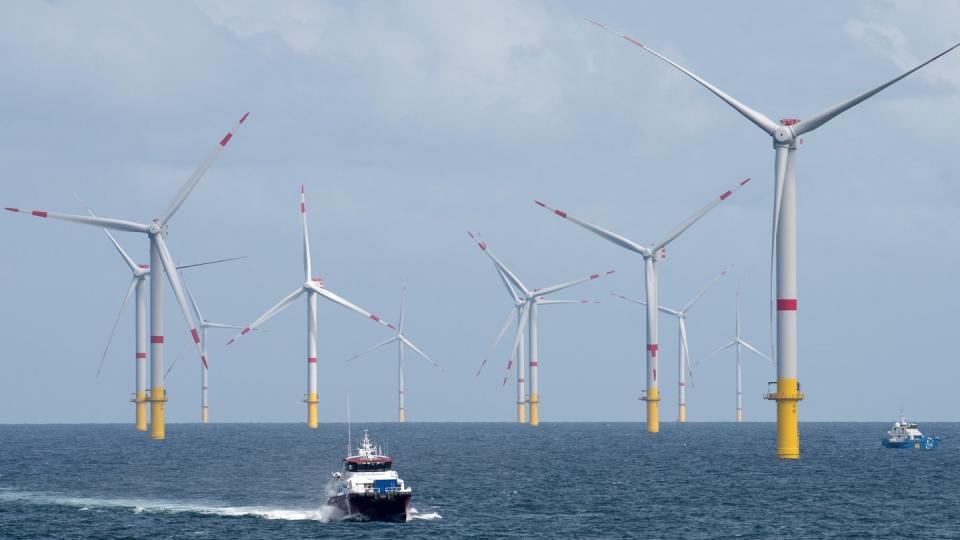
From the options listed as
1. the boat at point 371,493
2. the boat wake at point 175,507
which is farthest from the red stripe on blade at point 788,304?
the boat wake at point 175,507

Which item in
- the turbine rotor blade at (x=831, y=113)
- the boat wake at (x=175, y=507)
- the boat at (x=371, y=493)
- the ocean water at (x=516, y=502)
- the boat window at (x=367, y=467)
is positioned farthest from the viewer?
the turbine rotor blade at (x=831, y=113)

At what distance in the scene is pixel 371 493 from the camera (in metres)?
114

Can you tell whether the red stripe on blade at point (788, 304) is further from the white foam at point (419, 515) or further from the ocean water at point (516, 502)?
the white foam at point (419, 515)

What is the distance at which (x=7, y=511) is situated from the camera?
129 meters

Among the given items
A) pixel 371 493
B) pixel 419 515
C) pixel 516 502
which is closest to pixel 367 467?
pixel 371 493

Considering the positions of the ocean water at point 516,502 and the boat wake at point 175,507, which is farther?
the boat wake at point 175,507

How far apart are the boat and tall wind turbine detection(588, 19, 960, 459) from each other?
42.6 m

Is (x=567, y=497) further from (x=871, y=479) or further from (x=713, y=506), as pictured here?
(x=871, y=479)

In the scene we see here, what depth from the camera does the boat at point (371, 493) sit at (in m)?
113

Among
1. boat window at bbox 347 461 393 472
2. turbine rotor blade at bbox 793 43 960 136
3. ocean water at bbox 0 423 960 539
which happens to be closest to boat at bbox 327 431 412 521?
boat window at bbox 347 461 393 472

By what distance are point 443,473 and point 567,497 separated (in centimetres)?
4233

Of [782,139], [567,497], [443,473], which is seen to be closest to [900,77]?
[782,139]

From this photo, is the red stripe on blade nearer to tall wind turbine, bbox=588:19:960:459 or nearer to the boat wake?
tall wind turbine, bbox=588:19:960:459

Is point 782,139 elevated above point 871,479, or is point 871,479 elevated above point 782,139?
point 782,139
